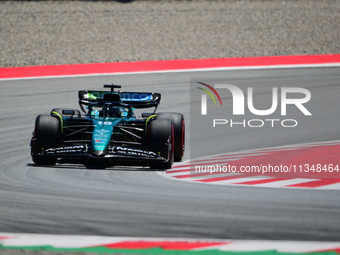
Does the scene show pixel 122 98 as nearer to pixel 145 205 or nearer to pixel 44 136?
pixel 44 136

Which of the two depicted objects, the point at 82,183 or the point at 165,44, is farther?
the point at 165,44

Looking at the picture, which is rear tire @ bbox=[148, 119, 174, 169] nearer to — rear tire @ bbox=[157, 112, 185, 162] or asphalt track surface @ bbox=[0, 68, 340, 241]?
asphalt track surface @ bbox=[0, 68, 340, 241]

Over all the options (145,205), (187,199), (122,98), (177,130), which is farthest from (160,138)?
(145,205)

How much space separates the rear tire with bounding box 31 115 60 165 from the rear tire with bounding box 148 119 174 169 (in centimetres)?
141

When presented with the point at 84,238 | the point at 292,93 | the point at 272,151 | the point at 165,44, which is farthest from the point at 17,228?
the point at 165,44

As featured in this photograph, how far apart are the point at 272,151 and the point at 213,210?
4367mm

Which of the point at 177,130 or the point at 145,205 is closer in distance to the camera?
the point at 145,205

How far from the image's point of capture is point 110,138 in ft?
26.9

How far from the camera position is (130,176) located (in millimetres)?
7711

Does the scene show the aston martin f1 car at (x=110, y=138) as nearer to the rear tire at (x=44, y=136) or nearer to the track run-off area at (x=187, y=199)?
the rear tire at (x=44, y=136)

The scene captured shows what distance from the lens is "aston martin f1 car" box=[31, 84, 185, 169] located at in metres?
7.91

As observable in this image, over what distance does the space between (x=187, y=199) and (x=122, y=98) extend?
3614mm

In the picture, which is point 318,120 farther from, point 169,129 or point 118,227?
point 118,227

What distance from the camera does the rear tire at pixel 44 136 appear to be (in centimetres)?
820
